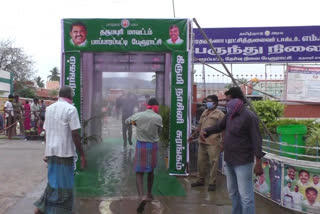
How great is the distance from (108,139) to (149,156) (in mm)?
5256

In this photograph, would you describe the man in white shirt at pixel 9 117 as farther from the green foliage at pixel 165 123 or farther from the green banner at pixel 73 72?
the green foliage at pixel 165 123

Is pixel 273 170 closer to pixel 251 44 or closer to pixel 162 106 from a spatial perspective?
pixel 162 106

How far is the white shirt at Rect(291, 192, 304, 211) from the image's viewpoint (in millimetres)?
4832

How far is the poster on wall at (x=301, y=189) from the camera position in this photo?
4.69m

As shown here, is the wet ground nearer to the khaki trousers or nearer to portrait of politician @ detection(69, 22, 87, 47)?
the khaki trousers

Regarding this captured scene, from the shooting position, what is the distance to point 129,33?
697 cm

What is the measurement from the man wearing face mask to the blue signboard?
283 inches

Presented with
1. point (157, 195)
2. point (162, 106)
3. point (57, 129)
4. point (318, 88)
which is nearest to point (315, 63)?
point (318, 88)

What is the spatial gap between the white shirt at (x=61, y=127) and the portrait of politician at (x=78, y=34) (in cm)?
309

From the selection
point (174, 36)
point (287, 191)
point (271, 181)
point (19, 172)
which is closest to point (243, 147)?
point (287, 191)

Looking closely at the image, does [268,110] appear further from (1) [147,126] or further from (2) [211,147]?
(1) [147,126]

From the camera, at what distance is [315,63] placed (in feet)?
40.5

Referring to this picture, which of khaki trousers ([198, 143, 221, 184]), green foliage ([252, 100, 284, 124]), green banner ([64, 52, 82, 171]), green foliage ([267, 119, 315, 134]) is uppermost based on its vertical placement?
green banner ([64, 52, 82, 171])

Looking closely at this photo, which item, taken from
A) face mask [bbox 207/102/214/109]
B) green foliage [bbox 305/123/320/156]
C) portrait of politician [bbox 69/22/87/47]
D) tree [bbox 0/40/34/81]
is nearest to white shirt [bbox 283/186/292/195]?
green foliage [bbox 305/123/320/156]
